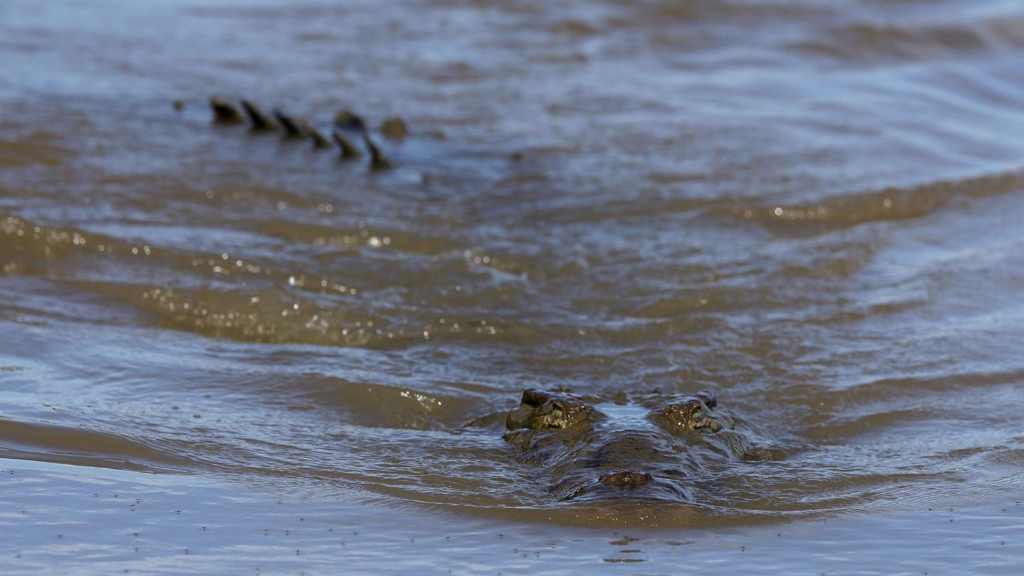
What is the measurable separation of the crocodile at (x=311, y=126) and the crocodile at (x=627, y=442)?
16.1 ft

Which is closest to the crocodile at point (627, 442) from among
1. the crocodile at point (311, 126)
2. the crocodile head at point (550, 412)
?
the crocodile head at point (550, 412)

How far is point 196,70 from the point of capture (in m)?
12.3

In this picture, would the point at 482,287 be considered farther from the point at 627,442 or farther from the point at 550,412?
the point at 627,442

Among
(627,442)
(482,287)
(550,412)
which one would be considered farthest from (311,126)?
(627,442)

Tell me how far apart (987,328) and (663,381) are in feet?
6.67

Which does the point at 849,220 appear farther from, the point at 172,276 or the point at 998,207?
the point at 172,276

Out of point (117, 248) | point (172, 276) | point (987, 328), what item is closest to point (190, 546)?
point (172, 276)

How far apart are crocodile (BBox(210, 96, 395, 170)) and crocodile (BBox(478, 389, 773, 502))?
193 inches

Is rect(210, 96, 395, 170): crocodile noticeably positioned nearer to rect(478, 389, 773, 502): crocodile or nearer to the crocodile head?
the crocodile head

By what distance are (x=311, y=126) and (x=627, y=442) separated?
611cm

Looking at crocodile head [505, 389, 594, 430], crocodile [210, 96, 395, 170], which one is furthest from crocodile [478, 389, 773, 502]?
crocodile [210, 96, 395, 170]

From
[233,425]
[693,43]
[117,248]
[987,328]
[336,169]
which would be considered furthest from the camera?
[693,43]

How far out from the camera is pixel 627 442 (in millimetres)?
4715

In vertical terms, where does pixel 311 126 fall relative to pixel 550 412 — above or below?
above
